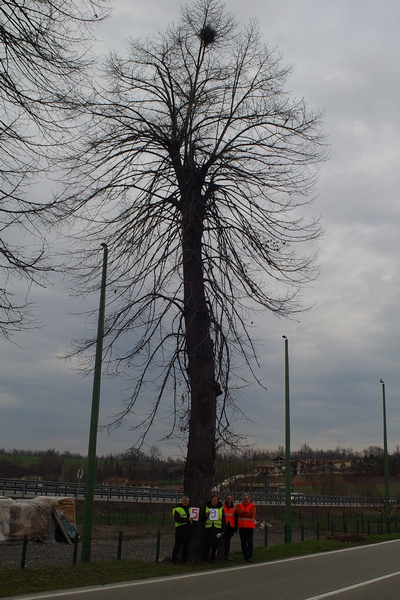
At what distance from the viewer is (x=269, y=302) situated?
13.3m

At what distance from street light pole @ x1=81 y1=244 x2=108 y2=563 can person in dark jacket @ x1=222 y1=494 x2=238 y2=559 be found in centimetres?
297

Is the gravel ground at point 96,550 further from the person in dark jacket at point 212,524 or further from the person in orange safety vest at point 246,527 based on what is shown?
the person in orange safety vest at point 246,527

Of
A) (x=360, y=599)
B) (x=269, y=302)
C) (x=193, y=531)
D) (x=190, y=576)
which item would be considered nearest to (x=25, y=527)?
(x=193, y=531)

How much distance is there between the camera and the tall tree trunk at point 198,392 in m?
13.0

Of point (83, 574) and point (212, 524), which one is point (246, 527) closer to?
point (212, 524)

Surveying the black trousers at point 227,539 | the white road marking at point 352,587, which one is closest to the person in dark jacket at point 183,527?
the black trousers at point 227,539

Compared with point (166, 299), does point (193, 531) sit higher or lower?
lower

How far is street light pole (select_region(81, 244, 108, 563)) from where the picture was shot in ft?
43.7

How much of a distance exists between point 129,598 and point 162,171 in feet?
30.3

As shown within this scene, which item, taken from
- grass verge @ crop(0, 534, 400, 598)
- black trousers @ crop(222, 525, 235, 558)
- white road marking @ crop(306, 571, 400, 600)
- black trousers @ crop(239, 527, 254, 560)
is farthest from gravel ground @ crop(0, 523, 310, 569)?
white road marking @ crop(306, 571, 400, 600)

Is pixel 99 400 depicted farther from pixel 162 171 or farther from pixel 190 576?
pixel 162 171

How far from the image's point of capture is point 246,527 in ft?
45.7

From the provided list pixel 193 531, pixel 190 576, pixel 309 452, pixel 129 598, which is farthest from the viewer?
pixel 309 452

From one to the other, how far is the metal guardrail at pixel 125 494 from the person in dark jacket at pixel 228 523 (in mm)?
28116
